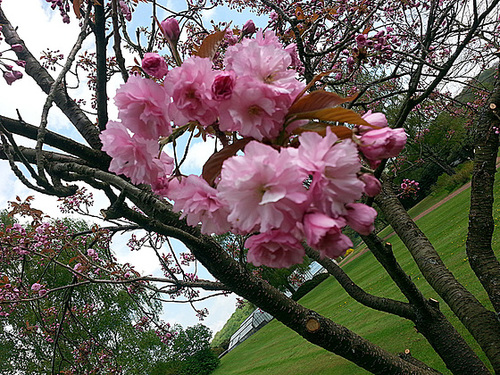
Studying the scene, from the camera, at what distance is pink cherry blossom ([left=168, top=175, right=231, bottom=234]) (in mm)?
602

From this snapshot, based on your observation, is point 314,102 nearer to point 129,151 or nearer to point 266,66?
point 266,66

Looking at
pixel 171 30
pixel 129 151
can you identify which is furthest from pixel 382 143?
pixel 171 30

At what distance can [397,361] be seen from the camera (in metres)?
2.06

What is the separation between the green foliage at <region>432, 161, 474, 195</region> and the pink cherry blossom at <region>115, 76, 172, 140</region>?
56.2 ft

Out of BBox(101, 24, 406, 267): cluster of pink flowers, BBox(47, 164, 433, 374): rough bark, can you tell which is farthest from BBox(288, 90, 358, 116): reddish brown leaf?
BBox(47, 164, 433, 374): rough bark

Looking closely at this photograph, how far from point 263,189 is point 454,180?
18.3 meters

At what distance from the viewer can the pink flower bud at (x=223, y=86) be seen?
54cm

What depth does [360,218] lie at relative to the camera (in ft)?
1.64

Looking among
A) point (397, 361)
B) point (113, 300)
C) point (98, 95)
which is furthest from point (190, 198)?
point (113, 300)

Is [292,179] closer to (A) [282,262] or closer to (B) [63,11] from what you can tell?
(A) [282,262]

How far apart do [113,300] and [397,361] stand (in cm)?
1245

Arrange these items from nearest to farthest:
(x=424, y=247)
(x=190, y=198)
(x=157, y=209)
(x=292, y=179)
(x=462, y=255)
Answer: (x=292, y=179), (x=190, y=198), (x=157, y=209), (x=424, y=247), (x=462, y=255)

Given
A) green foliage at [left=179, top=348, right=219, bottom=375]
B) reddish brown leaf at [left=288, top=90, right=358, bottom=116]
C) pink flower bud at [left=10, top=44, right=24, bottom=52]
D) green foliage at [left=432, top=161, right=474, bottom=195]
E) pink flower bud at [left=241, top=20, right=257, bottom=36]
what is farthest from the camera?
green foliage at [left=432, top=161, right=474, bottom=195]

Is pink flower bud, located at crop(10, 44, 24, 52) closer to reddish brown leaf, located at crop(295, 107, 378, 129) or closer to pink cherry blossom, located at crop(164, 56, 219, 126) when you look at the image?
pink cherry blossom, located at crop(164, 56, 219, 126)
